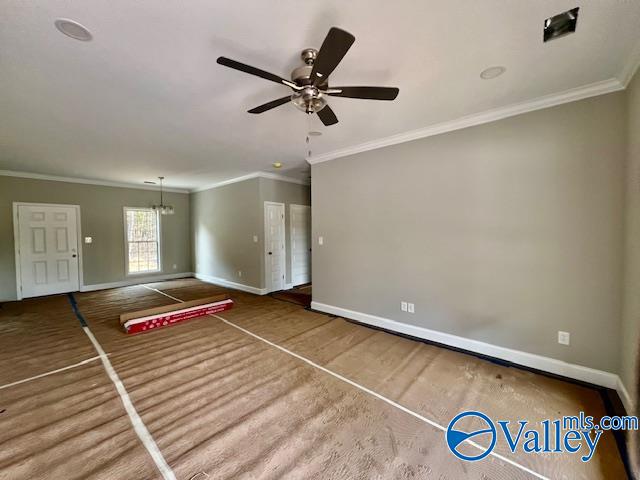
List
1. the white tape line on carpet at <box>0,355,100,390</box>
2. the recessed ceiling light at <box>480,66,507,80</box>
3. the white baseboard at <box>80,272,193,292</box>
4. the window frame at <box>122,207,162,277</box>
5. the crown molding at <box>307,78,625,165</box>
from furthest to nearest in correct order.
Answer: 1. the window frame at <box>122,207,162,277</box>
2. the white baseboard at <box>80,272,193,292</box>
3. the white tape line on carpet at <box>0,355,100,390</box>
4. the crown molding at <box>307,78,625,165</box>
5. the recessed ceiling light at <box>480,66,507,80</box>

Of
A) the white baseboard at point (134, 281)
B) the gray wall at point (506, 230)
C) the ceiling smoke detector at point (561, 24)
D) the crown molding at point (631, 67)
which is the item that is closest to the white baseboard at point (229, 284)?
the white baseboard at point (134, 281)

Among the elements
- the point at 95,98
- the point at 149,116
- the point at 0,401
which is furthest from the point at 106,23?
the point at 0,401

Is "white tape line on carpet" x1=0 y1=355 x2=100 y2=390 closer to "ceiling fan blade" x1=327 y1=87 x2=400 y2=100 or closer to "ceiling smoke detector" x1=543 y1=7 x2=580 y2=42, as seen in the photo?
"ceiling fan blade" x1=327 y1=87 x2=400 y2=100

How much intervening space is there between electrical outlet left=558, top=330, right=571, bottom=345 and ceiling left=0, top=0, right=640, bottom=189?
7.37ft

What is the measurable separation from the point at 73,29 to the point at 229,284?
5.50m

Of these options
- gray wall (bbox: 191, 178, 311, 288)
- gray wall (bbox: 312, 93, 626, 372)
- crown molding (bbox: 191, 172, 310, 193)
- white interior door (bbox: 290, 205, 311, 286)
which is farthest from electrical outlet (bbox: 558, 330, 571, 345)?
crown molding (bbox: 191, 172, 310, 193)

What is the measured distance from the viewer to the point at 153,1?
1399 mm

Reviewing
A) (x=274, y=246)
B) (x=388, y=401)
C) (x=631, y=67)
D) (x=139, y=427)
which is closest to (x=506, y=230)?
(x=631, y=67)

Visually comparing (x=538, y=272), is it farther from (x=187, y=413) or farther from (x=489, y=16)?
(x=187, y=413)

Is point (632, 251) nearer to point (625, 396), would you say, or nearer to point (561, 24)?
point (625, 396)

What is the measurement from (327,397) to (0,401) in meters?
2.70

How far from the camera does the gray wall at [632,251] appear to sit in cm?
191

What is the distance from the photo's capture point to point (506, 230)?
2711 mm

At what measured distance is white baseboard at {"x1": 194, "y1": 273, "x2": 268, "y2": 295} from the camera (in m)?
5.68
